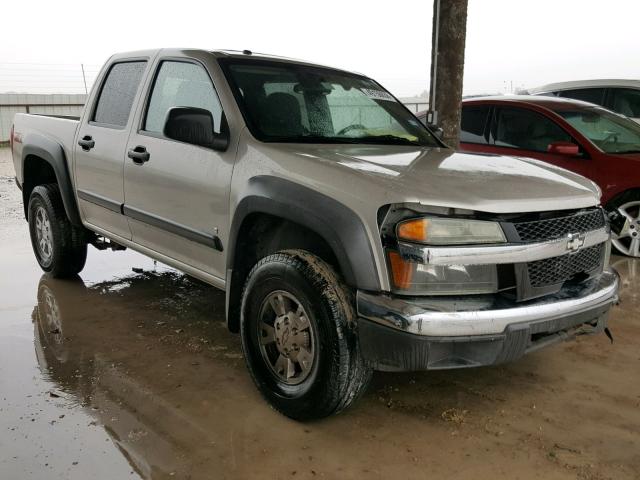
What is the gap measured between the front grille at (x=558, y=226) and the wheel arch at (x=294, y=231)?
678 millimetres

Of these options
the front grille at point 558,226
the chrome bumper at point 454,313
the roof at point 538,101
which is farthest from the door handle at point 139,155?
the roof at point 538,101

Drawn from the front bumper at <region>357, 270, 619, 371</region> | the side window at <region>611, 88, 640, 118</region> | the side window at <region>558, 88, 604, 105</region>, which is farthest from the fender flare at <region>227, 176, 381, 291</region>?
the side window at <region>611, 88, 640, 118</region>

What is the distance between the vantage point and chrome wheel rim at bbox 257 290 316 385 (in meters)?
2.77

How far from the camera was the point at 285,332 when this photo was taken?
112 inches

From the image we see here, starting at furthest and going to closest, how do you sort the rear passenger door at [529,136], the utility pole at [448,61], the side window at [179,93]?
1. the rear passenger door at [529,136]
2. the utility pole at [448,61]
3. the side window at [179,93]

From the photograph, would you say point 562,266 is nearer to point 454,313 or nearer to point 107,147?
point 454,313

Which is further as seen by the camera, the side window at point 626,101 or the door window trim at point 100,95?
the side window at point 626,101

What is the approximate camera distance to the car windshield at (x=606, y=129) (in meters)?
6.14

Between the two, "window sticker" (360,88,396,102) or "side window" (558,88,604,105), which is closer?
"window sticker" (360,88,396,102)

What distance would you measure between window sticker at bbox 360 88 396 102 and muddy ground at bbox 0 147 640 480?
1829mm

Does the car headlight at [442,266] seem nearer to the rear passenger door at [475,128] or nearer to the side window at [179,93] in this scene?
the side window at [179,93]

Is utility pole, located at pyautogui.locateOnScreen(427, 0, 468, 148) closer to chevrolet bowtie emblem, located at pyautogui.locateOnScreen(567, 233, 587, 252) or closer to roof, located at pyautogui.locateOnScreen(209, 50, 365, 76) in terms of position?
roof, located at pyautogui.locateOnScreen(209, 50, 365, 76)

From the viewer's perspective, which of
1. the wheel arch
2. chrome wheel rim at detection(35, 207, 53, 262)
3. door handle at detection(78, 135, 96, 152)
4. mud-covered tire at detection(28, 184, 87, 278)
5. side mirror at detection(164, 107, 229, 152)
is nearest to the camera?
the wheel arch

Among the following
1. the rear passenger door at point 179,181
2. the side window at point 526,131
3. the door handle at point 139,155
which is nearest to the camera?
the rear passenger door at point 179,181
